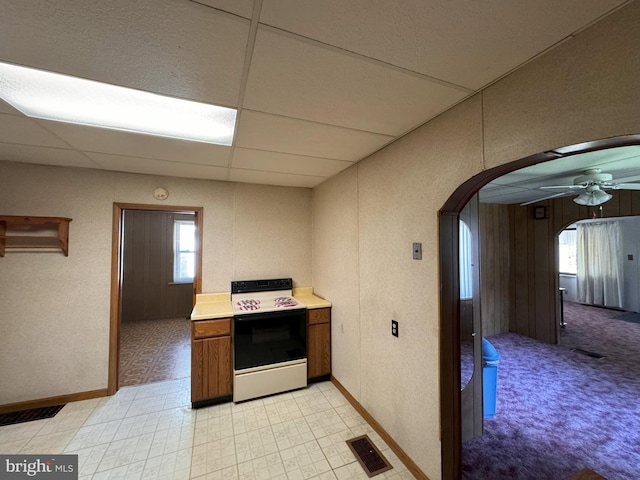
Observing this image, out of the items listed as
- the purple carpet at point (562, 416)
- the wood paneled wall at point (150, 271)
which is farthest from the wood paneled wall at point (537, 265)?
the wood paneled wall at point (150, 271)

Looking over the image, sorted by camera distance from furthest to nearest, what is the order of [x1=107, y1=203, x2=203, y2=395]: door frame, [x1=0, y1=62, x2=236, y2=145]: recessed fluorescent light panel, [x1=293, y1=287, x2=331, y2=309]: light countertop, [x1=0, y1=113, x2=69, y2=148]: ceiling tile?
[x1=293, y1=287, x2=331, y2=309]: light countertop, [x1=107, y1=203, x2=203, y2=395]: door frame, [x1=0, y1=113, x2=69, y2=148]: ceiling tile, [x1=0, y1=62, x2=236, y2=145]: recessed fluorescent light panel

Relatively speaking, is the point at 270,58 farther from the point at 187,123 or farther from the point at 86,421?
→ the point at 86,421

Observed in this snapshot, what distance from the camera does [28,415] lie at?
240 centimetres

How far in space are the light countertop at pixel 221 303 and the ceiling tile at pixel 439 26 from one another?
248cm

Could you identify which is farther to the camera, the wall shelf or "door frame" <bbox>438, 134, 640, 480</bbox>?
the wall shelf

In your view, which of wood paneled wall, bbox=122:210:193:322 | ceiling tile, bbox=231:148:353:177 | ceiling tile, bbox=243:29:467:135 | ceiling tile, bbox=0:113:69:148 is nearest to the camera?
ceiling tile, bbox=243:29:467:135

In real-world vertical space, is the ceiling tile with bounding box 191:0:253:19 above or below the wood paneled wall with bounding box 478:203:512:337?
above

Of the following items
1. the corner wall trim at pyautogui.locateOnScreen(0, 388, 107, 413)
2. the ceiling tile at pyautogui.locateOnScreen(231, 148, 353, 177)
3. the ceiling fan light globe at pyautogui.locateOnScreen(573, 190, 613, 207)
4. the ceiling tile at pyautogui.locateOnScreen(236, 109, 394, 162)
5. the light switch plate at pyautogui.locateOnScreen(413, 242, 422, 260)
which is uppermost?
the ceiling tile at pyautogui.locateOnScreen(231, 148, 353, 177)

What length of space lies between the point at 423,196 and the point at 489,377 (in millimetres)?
1939

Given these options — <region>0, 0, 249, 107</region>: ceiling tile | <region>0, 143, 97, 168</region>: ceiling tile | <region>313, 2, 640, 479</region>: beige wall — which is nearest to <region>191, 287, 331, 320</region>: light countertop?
<region>313, 2, 640, 479</region>: beige wall

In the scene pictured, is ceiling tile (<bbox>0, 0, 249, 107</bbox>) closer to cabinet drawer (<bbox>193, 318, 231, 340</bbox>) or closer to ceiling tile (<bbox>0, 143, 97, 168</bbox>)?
ceiling tile (<bbox>0, 143, 97, 168</bbox>)

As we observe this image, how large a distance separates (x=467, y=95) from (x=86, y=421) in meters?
4.02

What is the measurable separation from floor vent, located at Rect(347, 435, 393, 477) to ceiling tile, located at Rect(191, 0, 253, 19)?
271 centimetres

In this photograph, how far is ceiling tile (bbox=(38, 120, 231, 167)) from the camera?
1.84 m
